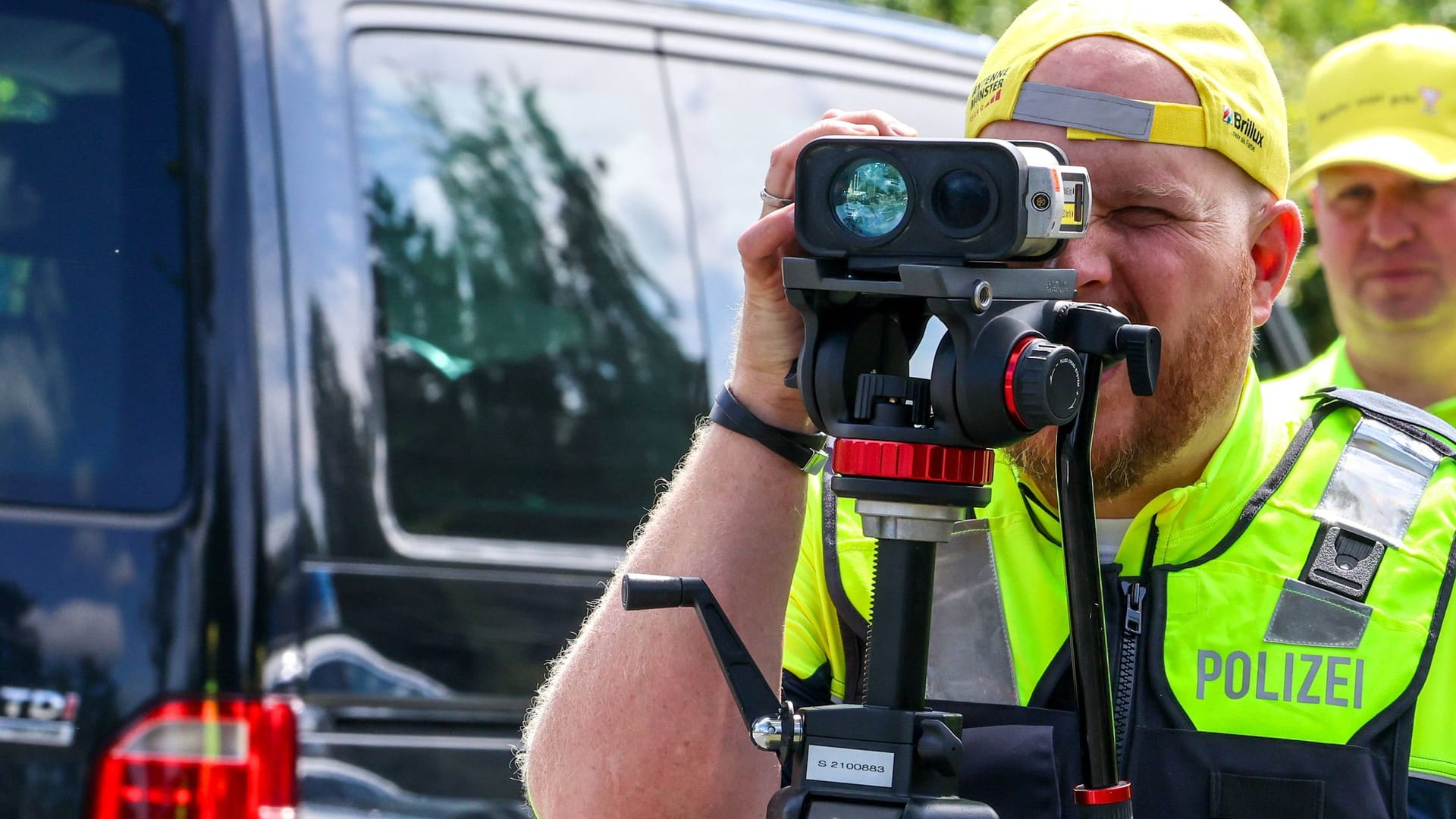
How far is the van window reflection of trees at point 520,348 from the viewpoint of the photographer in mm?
2887

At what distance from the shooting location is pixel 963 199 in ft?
5.06

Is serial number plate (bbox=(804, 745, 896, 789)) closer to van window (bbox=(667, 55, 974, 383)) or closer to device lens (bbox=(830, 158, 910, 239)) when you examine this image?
device lens (bbox=(830, 158, 910, 239))

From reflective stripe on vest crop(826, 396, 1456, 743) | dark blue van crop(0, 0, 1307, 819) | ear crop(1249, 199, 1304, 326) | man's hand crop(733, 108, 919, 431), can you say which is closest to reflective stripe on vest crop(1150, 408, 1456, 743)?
reflective stripe on vest crop(826, 396, 1456, 743)

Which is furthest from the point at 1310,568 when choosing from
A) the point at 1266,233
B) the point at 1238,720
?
the point at 1266,233

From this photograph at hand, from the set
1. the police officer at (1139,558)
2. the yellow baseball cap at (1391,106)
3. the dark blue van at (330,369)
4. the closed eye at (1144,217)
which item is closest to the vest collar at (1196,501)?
the police officer at (1139,558)

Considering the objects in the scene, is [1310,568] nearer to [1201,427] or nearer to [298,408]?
[1201,427]

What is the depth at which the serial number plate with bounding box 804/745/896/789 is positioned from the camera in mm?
1481

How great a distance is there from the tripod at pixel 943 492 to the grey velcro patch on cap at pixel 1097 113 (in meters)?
0.48

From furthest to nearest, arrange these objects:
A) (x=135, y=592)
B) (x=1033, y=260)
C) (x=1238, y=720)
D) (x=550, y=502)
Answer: (x=550, y=502)
(x=135, y=592)
(x=1238, y=720)
(x=1033, y=260)

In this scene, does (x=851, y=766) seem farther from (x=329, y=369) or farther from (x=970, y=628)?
(x=329, y=369)

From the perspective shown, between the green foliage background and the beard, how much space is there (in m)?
5.85

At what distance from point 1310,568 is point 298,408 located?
146cm

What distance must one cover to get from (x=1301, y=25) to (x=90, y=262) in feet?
28.5

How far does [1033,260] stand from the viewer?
5.21 ft
